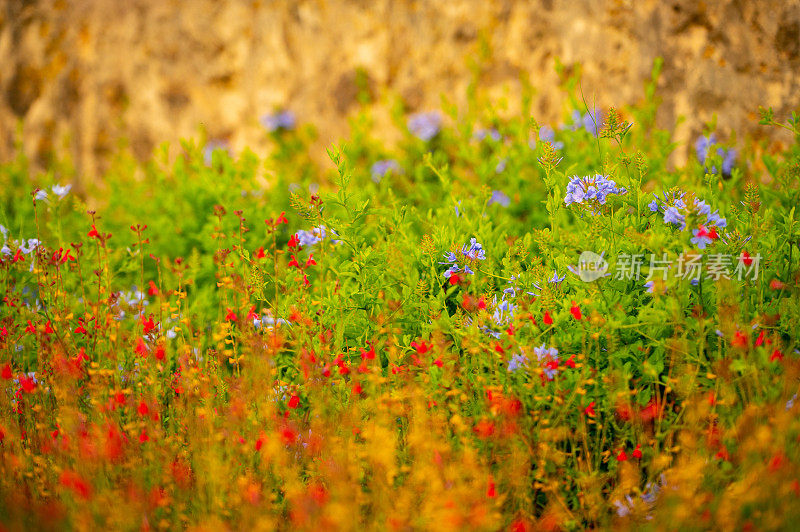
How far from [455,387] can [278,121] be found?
3.16 metres

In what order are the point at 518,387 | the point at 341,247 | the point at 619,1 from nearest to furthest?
1. the point at 518,387
2. the point at 341,247
3. the point at 619,1

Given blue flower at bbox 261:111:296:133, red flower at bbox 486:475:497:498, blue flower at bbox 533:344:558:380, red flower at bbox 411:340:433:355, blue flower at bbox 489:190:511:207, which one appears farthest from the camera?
blue flower at bbox 261:111:296:133

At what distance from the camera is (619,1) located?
425 cm

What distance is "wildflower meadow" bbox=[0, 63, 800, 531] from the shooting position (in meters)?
1.94

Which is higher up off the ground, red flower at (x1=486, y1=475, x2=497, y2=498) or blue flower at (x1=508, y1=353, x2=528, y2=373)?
blue flower at (x1=508, y1=353, x2=528, y2=373)

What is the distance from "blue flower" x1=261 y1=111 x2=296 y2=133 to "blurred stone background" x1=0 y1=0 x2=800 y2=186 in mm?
118

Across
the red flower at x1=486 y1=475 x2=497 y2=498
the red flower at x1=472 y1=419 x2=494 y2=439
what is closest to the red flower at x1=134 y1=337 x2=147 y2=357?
the red flower at x1=472 y1=419 x2=494 y2=439

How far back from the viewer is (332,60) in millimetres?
5043

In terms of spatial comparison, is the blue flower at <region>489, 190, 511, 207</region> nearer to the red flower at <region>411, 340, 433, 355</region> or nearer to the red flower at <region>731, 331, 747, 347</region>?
the red flower at <region>411, 340, 433, 355</region>

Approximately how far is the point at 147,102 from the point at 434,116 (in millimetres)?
2483

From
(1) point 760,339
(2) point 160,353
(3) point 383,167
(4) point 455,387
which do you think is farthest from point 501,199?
(2) point 160,353

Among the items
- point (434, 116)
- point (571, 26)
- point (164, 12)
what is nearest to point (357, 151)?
point (434, 116)

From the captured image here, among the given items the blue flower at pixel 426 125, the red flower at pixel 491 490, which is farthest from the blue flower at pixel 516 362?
the blue flower at pixel 426 125

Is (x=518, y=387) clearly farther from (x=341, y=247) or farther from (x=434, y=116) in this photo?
(x=434, y=116)
